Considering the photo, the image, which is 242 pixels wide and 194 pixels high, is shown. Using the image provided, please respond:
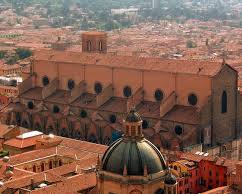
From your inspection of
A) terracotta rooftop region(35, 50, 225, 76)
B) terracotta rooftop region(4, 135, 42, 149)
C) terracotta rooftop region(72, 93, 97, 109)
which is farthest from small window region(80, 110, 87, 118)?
terracotta rooftop region(4, 135, 42, 149)

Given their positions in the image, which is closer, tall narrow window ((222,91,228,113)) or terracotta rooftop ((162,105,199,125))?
terracotta rooftop ((162,105,199,125))

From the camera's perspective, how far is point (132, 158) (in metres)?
30.2

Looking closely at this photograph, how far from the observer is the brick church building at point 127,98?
51.1 metres

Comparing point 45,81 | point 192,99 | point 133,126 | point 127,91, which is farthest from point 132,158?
point 45,81

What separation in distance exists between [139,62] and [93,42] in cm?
1161

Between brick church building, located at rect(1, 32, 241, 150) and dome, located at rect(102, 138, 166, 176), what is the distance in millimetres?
18796

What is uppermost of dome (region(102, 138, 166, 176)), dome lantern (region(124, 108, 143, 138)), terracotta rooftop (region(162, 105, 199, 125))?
dome lantern (region(124, 108, 143, 138))

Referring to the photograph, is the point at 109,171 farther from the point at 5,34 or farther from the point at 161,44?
the point at 5,34

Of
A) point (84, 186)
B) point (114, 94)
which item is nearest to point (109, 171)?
point (84, 186)

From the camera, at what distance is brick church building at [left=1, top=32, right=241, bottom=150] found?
51062 millimetres

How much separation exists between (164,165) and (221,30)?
507 ft

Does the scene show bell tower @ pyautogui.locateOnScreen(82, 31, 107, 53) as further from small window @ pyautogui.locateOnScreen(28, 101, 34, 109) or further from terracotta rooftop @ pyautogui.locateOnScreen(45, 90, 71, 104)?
small window @ pyautogui.locateOnScreen(28, 101, 34, 109)

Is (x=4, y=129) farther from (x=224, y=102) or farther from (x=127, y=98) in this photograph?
(x=224, y=102)

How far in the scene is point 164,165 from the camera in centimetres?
3081
